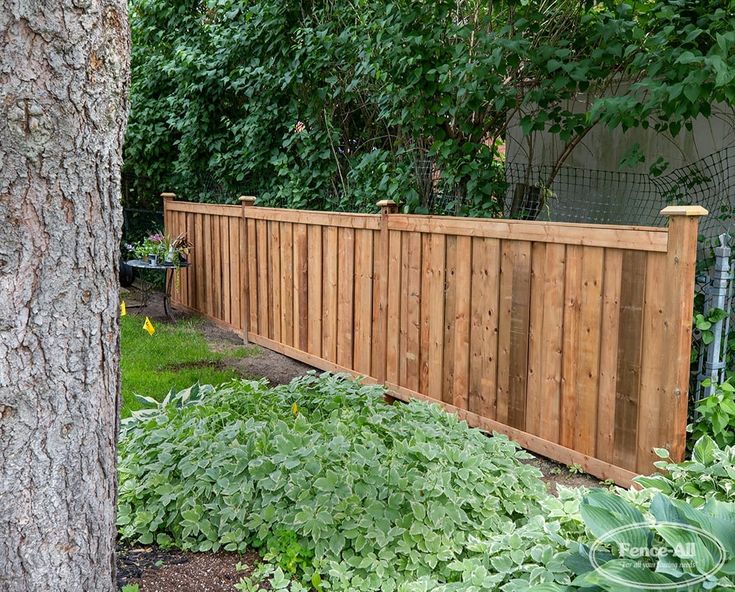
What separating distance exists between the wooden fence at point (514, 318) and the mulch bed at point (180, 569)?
2.02 metres

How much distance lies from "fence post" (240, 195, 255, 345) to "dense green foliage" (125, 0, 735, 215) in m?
0.51

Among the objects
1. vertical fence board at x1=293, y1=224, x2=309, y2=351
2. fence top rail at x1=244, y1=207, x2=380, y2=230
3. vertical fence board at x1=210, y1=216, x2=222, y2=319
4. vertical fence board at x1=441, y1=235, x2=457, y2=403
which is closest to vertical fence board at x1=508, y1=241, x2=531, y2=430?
vertical fence board at x1=441, y1=235, x2=457, y2=403

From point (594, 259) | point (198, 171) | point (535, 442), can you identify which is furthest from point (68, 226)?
point (198, 171)

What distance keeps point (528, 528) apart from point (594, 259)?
176 centimetres

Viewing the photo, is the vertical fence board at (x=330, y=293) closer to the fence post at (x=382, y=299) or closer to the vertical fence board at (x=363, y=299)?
the vertical fence board at (x=363, y=299)

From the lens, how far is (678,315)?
3.58 meters

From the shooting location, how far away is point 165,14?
9.52 metres

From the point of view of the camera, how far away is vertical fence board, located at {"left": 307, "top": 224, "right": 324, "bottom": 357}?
6430mm

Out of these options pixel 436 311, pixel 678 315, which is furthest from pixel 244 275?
pixel 678 315

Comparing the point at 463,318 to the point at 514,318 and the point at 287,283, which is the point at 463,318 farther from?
the point at 287,283

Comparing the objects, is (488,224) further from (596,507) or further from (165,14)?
(165,14)

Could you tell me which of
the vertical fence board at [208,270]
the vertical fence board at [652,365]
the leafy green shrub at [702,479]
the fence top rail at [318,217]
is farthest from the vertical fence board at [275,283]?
the leafy green shrub at [702,479]

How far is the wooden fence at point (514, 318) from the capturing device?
372cm

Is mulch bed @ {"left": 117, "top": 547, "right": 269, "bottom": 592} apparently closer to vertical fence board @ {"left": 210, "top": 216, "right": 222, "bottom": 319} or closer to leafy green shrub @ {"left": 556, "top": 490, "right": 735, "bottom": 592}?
leafy green shrub @ {"left": 556, "top": 490, "right": 735, "bottom": 592}
